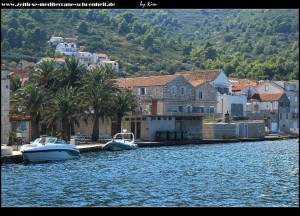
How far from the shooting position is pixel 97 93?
215 ft

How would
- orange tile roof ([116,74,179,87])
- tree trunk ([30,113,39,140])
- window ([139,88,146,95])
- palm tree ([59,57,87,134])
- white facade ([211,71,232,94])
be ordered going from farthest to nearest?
white facade ([211,71,232,94]) → window ([139,88,146,95]) → orange tile roof ([116,74,179,87]) → palm tree ([59,57,87,134]) → tree trunk ([30,113,39,140])

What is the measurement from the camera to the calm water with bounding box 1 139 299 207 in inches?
1018

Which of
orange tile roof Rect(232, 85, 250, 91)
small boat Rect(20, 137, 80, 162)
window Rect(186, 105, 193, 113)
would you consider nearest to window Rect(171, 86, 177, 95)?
window Rect(186, 105, 193, 113)

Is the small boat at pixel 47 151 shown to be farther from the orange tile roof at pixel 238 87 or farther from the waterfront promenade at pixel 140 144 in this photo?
the orange tile roof at pixel 238 87

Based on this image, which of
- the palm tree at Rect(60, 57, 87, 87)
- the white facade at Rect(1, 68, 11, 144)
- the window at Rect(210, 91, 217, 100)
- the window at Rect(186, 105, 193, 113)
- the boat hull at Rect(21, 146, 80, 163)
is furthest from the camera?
the window at Rect(210, 91, 217, 100)

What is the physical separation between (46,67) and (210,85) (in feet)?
103

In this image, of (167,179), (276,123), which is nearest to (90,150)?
(167,179)

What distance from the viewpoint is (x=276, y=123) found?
102 m

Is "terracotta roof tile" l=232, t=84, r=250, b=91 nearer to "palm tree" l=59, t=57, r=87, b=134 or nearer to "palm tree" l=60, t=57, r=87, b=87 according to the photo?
"palm tree" l=60, t=57, r=87, b=87

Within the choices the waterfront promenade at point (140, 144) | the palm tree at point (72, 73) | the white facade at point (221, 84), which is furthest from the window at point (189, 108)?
the palm tree at point (72, 73)

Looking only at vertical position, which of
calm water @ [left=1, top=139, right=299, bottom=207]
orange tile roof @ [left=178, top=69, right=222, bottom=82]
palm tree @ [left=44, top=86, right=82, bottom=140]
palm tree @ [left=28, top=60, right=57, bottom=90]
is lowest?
calm water @ [left=1, top=139, right=299, bottom=207]

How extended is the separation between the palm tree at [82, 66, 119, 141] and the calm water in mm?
16353

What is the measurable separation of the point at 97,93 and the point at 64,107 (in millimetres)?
5924

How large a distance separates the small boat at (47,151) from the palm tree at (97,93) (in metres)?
16.9
